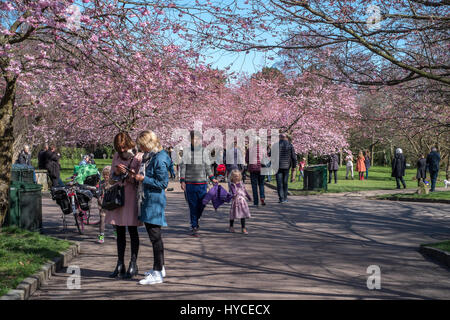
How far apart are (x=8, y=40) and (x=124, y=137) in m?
3.49

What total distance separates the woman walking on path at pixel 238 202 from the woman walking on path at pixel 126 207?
388cm

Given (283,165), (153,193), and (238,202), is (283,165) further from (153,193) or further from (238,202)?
(153,193)

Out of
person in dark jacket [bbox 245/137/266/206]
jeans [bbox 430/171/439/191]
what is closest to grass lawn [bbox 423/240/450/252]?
person in dark jacket [bbox 245/137/266/206]

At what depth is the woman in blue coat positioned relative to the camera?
20.6 feet

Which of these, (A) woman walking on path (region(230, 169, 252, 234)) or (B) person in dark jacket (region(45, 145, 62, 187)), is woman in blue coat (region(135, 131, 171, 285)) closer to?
(A) woman walking on path (region(230, 169, 252, 234))

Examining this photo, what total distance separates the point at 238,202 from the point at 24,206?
13.0 feet

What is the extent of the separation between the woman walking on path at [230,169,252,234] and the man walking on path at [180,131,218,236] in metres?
0.63

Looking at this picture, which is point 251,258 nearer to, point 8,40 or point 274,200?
point 8,40

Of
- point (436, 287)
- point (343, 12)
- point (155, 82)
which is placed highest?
point (343, 12)

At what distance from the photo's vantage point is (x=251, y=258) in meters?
7.69

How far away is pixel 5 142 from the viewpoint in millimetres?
9758
